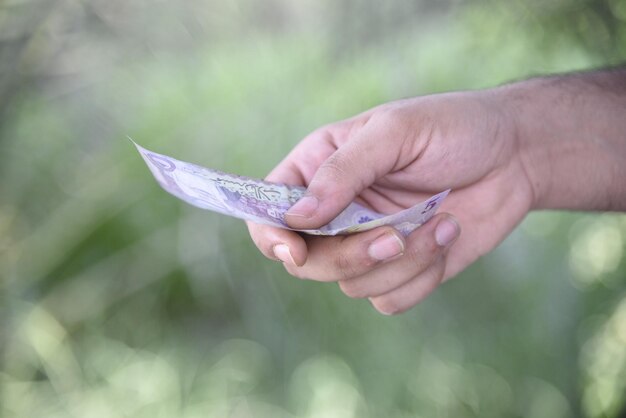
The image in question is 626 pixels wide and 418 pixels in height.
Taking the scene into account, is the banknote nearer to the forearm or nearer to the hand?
the hand

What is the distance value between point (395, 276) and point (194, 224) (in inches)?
31.1

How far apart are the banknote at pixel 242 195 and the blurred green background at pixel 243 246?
2.76 feet

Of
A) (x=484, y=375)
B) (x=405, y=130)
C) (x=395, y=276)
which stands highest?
(x=405, y=130)

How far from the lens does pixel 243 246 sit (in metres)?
1.76

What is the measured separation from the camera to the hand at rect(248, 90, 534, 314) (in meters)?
0.92

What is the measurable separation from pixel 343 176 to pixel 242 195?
0.13 metres

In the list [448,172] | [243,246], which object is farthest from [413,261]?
[243,246]

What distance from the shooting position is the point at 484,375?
74.3 inches

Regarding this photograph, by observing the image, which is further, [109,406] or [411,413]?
[411,413]

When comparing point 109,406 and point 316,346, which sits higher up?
point 109,406

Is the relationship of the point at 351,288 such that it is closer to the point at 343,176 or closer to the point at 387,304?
the point at 387,304

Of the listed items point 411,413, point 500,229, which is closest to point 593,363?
point 411,413

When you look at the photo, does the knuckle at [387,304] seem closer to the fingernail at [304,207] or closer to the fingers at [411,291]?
the fingers at [411,291]

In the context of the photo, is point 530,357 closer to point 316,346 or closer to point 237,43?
point 316,346
